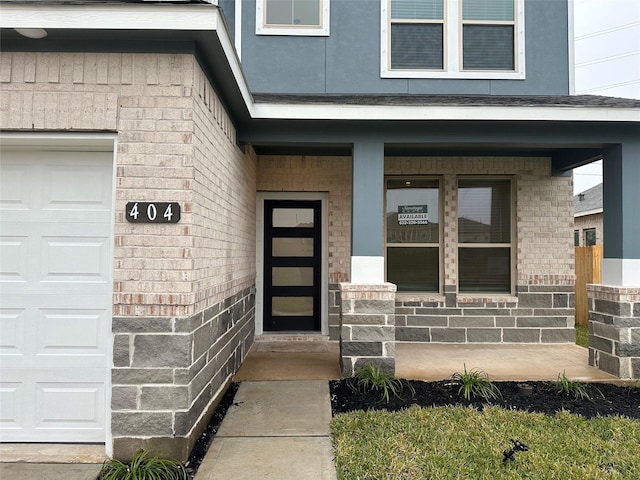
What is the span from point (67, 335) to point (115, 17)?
7.83 ft

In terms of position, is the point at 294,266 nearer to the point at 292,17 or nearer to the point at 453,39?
the point at 292,17

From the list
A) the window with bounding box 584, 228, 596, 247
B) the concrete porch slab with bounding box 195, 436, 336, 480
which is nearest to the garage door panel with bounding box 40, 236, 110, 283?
the concrete porch slab with bounding box 195, 436, 336, 480

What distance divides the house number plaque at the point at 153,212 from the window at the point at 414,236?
4212 mm

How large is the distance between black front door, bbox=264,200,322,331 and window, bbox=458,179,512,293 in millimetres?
2400

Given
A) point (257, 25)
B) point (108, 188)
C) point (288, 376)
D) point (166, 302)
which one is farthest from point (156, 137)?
point (257, 25)

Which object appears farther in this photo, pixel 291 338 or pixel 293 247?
pixel 293 247

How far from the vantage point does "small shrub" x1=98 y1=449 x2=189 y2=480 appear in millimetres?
2674

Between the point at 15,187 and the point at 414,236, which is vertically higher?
the point at 15,187

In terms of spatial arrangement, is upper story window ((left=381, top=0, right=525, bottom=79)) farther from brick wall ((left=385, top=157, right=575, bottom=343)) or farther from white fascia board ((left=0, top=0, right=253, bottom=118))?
white fascia board ((left=0, top=0, right=253, bottom=118))

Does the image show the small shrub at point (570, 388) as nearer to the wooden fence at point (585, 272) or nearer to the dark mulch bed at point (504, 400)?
the dark mulch bed at point (504, 400)

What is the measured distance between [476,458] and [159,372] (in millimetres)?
2407

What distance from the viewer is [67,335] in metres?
3.11

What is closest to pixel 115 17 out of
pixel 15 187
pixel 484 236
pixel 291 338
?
pixel 15 187

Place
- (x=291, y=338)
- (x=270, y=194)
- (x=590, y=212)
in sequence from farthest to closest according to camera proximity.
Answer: (x=590, y=212)
(x=270, y=194)
(x=291, y=338)
